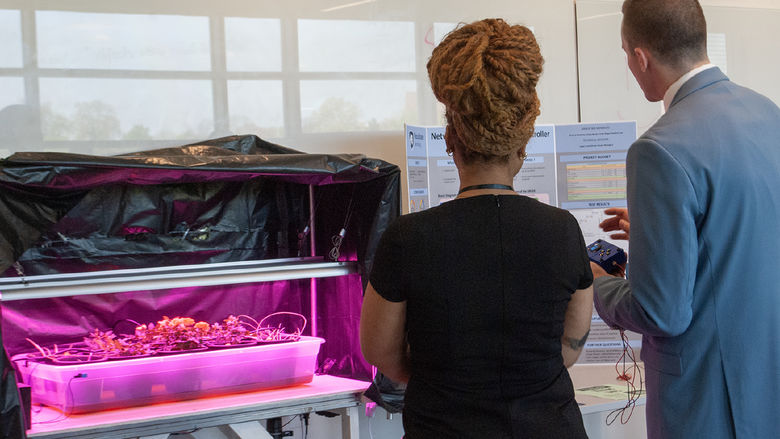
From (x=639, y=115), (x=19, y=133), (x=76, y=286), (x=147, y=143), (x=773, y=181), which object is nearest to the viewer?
(x=773, y=181)

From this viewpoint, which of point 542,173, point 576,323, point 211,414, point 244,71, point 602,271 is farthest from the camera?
point 542,173

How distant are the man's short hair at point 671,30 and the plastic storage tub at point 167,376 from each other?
4.71 feet

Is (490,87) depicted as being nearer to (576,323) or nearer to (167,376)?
(576,323)

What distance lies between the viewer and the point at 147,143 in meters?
2.83

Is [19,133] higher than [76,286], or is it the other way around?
[19,133]

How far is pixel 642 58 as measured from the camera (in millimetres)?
1886

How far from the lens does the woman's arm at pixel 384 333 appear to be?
54.6 inches

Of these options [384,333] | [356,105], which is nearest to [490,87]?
[384,333]

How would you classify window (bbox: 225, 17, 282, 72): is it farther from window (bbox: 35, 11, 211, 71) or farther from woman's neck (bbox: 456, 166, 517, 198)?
woman's neck (bbox: 456, 166, 517, 198)

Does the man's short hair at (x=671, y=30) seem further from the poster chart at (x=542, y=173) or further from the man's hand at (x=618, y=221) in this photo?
the poster chart at (x=542, y=173)

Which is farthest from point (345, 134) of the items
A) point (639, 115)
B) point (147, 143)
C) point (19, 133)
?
→ point (639, 115)

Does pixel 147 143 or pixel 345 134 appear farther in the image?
pixel 345 134

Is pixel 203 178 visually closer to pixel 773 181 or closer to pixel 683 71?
pixel 683 71

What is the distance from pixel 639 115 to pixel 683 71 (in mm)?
2128
